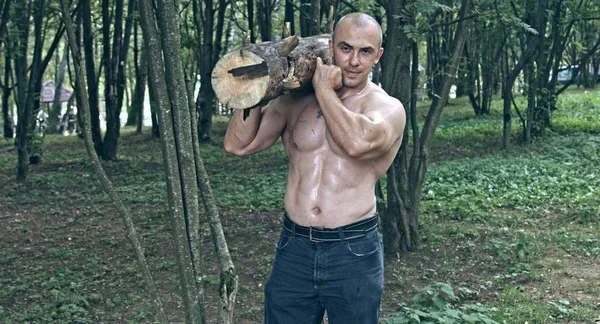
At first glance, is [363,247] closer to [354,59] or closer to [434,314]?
[354,59]

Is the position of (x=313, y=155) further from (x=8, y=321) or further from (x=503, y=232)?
(x=503, y=232)

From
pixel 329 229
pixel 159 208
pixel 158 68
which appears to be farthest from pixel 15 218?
pixel 329 229

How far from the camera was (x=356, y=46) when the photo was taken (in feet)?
12.1

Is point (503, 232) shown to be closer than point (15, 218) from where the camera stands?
Yes

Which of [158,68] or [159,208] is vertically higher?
[158,68]

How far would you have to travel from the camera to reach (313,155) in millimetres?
3852

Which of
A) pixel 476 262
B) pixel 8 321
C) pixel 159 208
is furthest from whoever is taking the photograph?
pixel 159 208

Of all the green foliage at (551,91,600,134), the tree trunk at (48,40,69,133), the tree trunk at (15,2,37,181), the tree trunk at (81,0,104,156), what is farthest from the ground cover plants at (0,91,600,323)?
the tree trunk at (48,40,69,133)

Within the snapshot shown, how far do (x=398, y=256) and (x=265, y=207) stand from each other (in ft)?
8.91

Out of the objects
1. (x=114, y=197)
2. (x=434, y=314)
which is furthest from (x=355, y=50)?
(x=434, y=314)

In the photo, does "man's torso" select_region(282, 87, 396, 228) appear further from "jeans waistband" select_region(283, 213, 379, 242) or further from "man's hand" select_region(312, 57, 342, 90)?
"man's hand" select_region(312, 57, 342, 90)

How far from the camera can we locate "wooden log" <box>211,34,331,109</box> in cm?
360

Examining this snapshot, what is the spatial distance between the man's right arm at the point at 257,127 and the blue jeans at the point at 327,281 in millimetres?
497

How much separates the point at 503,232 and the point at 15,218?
5.64 meters
